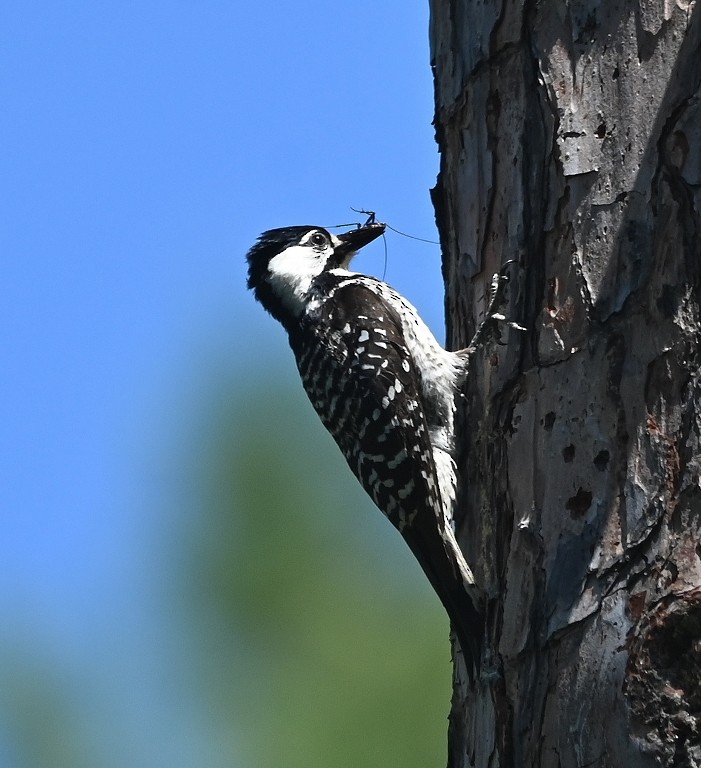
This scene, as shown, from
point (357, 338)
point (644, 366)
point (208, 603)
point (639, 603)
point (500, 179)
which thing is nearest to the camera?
point (639, 603)

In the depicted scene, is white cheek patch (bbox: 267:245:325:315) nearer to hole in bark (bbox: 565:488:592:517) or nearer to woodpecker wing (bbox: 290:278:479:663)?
woodpecker wing (bbox: 290:278:479:663)

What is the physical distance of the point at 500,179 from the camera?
3738mm

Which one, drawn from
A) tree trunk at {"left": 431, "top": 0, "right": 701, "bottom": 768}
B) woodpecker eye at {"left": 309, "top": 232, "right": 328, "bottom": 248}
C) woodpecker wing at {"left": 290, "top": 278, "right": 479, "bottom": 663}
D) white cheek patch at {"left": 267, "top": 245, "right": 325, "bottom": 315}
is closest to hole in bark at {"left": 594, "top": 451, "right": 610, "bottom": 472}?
tree trunk at {"left": 431, "top": 0, "right": 701, "bottom": 768}

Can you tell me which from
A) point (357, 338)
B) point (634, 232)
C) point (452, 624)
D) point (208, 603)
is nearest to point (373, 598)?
point (208, 603)

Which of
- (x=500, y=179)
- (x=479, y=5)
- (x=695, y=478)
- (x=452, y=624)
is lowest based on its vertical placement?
(x=452, y=624)

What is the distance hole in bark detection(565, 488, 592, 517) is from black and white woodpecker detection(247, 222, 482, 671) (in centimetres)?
65

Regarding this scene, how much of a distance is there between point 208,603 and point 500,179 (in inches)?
322

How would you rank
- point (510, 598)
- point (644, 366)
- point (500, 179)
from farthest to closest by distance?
point (500, 179)
point (510, 598)
point (644, 366)

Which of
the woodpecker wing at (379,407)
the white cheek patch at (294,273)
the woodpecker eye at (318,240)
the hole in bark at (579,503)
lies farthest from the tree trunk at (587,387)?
the woodpecker eye at (318,240)

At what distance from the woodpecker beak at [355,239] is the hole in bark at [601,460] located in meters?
2.70

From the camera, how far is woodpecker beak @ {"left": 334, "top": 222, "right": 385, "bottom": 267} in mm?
5602

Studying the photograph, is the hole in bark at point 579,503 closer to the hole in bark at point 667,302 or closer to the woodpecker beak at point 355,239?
the hole in bark at point 667,302

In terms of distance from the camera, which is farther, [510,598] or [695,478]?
[510,598]

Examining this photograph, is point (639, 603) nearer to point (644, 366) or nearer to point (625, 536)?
point (625, 536)
